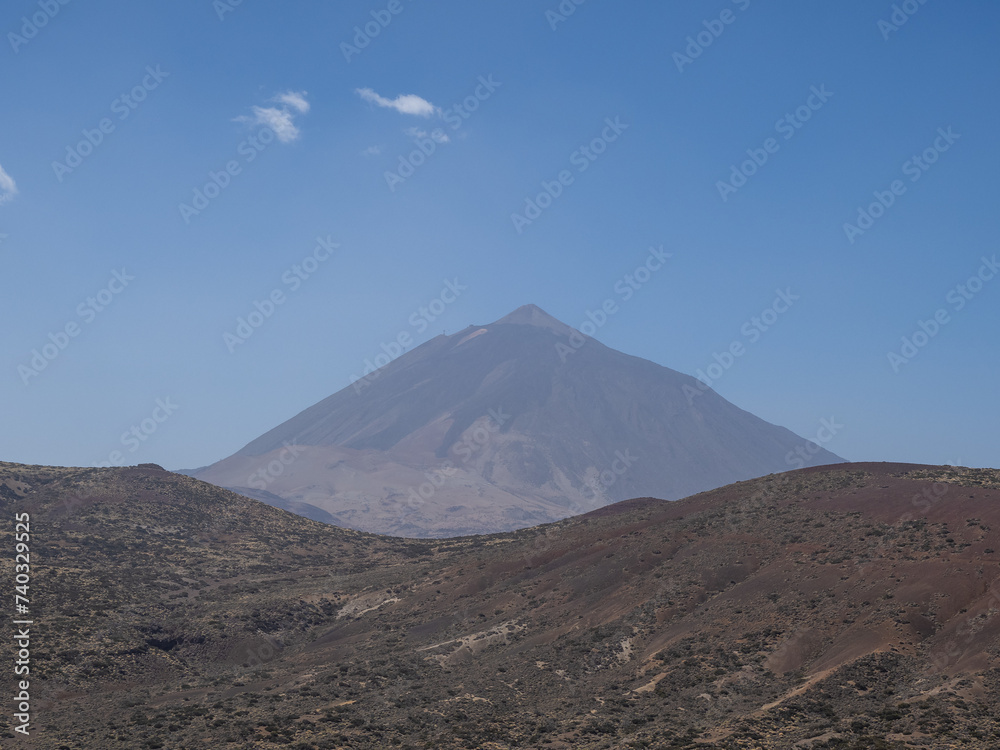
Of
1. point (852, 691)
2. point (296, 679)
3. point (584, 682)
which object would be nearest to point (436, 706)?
point (584, 682)

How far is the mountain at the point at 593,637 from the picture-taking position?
1113 inches

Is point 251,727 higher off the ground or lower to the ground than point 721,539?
lower

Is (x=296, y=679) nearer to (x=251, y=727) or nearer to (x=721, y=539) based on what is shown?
(x=251, y=727)

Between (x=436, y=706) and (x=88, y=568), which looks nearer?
(x=436, y=706)

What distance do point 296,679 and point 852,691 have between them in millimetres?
26396

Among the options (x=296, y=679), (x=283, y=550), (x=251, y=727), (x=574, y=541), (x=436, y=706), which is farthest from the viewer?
(x=283, y=550)

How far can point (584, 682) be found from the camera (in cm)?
3462

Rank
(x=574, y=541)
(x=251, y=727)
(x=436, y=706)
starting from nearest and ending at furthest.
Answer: (x=251, y=727), (x=436, y=706), (x=574, y=541)

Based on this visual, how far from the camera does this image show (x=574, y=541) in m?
60.9

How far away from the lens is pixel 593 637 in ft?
129

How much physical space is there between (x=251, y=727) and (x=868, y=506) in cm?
3733

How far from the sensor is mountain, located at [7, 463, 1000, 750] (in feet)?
92.7

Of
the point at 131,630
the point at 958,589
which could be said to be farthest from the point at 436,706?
the point at 131,630

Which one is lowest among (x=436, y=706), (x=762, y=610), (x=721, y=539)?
(x=436, y=706)
